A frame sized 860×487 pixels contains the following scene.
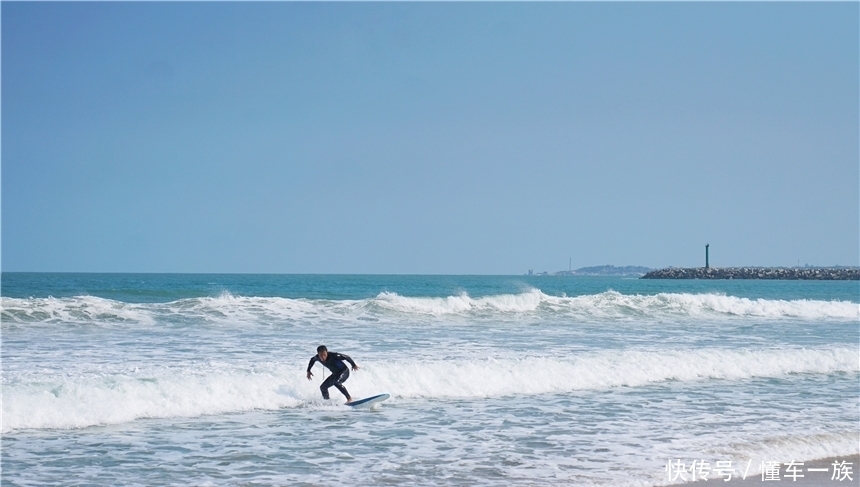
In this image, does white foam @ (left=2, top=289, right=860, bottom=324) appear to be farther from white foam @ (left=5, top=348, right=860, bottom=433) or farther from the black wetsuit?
the black wetsuit

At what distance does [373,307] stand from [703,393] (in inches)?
736

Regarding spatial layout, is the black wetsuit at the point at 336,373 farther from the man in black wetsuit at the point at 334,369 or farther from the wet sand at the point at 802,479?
the wet sand at the point at 802,479

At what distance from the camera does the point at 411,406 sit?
1262 centimetres

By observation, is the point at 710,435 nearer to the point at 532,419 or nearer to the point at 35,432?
the point at 532,419

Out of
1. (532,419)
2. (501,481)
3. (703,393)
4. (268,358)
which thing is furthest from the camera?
(268,358)

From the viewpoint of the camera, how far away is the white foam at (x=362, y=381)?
11.2 meters

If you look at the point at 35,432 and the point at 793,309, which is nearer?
the point at 35,432

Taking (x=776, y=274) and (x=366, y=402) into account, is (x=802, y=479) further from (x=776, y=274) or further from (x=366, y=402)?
(x=776, y=274)

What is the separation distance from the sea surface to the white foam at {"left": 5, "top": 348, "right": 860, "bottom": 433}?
0.12 feet

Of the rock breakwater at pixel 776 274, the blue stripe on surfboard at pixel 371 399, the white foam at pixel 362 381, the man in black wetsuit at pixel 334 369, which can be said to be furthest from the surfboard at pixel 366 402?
the rock breakwater at pixel 776 274

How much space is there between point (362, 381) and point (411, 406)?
5.19 feet

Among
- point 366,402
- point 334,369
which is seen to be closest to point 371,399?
point 366,402

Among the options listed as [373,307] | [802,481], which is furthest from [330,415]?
[373,307]

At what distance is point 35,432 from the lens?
10.4 metres
